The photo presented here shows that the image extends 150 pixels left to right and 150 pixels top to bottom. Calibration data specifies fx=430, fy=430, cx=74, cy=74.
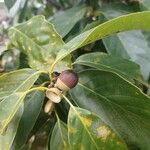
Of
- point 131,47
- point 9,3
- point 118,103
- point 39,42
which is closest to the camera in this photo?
point 118,103

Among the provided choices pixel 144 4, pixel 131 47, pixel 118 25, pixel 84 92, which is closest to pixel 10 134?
pixel 84 92

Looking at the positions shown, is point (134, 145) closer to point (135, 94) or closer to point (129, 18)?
point (135, 94)

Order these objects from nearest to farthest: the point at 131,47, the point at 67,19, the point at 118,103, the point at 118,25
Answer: the point at 118,25
the point at 118,103
the point at 131,47
the point at 67,19

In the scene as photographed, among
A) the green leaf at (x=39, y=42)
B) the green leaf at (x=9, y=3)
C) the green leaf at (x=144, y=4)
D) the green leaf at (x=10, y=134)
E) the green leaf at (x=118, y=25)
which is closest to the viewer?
the green leaf at (x=118, y=25)

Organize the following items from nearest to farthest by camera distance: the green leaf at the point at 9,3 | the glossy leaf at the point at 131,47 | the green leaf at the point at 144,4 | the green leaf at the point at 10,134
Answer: the green leaf at the point at 10,134
the glossy leaf at the point at 131,47
the green leaf at the point at 144,4
the green leaf at the point at 9,3

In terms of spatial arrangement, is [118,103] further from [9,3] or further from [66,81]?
[9,3]

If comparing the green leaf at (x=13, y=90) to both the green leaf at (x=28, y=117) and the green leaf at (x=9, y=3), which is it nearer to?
the green leaf at (x=28, y=117)

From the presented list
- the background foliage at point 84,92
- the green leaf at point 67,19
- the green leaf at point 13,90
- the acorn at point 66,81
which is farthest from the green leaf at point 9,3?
the acorn at point 66,81

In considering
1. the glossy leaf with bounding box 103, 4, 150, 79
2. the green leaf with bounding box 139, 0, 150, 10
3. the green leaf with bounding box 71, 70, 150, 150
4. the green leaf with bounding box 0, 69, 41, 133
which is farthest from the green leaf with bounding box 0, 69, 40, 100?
the green leaf with bounding box 139, 0, 150, 10
